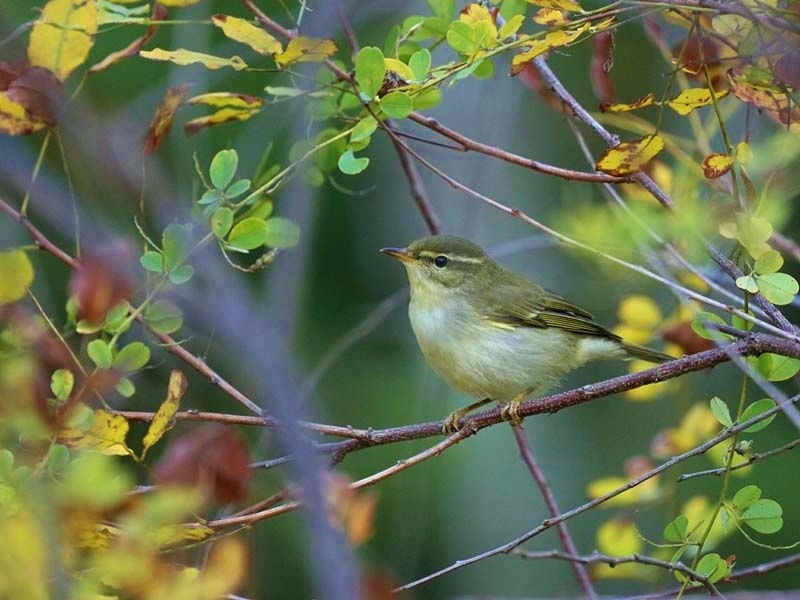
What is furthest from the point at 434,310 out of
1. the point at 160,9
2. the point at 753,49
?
the point at 753,49

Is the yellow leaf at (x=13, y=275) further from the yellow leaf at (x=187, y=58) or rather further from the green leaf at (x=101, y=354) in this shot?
the yellow leaf at (x=187, y=58)

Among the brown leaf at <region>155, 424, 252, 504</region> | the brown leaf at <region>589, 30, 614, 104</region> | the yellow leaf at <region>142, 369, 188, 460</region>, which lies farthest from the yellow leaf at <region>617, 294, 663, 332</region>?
the brown leaf at <region>155, 424, 252, 504</region>

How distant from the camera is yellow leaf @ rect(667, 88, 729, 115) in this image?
7.01 feet

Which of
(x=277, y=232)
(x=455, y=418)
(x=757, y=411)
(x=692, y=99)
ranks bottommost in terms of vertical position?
(x=455, y=418)

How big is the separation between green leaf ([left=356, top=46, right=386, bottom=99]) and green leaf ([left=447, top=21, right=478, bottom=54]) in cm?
14

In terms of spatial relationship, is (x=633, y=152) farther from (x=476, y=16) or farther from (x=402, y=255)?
(x=402, y=255)

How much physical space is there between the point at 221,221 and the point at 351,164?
293 mm

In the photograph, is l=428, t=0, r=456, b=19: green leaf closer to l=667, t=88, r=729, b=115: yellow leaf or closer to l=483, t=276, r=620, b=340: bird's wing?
l=667, t=88, r=729, b=115: yellow leaf

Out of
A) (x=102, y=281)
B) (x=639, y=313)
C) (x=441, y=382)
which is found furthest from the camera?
(x=441, y=382)

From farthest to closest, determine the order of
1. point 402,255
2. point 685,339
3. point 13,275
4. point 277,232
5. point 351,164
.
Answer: point 402,255, point 685,339, point 277,232, point 351,164, point 13,275

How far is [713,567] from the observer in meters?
2.11

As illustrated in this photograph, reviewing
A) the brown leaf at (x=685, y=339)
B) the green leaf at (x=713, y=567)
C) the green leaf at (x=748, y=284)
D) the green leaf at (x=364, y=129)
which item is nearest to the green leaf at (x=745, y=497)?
the green leaf at (x=713, y=567)

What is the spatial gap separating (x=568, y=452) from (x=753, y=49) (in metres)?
4.68

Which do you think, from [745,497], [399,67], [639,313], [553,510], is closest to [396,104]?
[399,67]
